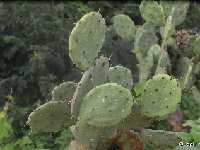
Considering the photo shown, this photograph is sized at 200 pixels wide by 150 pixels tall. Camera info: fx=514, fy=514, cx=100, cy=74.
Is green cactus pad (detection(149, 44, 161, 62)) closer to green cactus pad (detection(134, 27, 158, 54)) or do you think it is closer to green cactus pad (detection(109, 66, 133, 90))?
green cactus pad (detection(134, 27, 158, 54))

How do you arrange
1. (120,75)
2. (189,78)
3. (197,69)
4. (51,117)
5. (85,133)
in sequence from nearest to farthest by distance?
1. (85,133)
2. (51,117)
3. (120,75)
4. (189,78)
5. (197,69)

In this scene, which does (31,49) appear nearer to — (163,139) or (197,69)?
(197,69)

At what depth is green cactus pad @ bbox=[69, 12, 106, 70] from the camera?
7.41ft

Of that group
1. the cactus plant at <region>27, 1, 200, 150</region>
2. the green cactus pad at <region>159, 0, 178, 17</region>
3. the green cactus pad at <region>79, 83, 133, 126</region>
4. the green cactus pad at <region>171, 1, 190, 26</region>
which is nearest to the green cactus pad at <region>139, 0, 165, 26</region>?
the green cactus pad at <region>171, 1, 190, 26</region>

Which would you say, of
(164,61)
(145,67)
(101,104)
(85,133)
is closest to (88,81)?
(101,104)

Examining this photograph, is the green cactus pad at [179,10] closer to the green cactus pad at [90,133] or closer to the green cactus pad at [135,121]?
the green cactus pad at [135,121]

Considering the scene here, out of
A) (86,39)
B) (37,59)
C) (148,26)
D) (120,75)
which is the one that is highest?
(86,39)

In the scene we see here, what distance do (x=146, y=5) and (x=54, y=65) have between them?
1475 mm

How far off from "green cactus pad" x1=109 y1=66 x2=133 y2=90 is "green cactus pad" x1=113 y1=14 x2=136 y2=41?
2.09m

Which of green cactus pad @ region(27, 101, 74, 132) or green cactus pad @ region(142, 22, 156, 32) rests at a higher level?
green cactus pad @ region(142, 22, 156, 32)

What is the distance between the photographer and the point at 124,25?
15.3 feet

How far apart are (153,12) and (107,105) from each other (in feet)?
6.64

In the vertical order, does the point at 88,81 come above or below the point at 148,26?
above

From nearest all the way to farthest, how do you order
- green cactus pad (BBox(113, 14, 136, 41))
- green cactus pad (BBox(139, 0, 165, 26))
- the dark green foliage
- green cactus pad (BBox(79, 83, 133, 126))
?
green cactus pad (BBox(79, 83, 133, 126)) → green cactus pad (BBox(139, 0, 165, 26)) → green cactus pad (BBox(113, 14, 136, 41)) → the dark green foliage
